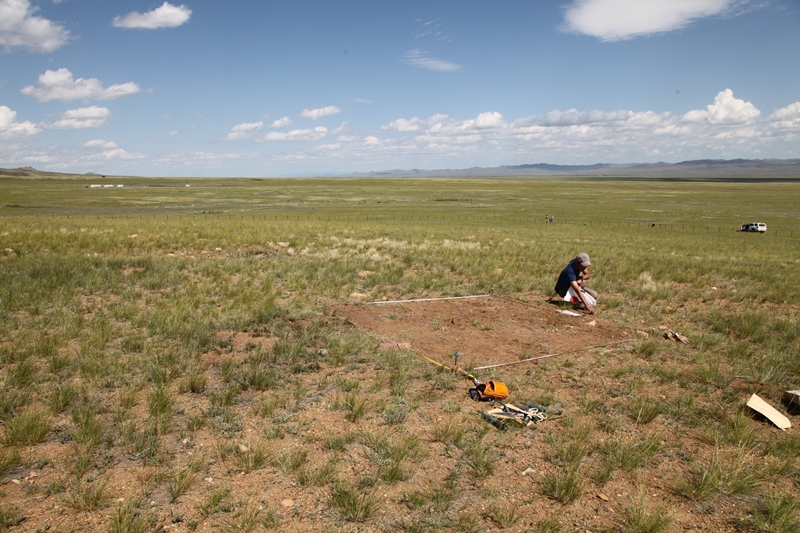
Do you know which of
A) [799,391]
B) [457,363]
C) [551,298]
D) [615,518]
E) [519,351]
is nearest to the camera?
[615,518]

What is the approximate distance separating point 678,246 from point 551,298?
70.2 feet

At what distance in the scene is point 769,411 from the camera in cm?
688

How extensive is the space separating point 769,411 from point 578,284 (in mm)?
6222

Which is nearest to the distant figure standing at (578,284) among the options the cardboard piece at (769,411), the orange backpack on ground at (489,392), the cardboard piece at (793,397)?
the cardboard piece at (793,397)

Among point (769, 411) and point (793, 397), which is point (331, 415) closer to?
point (769, 411)

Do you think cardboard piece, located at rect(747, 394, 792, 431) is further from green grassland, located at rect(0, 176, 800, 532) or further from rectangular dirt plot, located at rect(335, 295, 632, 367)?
rectangular dirt plot, located at rect(335, 295, 632, 367)

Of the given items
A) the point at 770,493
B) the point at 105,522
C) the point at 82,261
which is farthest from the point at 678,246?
the point at 105,522

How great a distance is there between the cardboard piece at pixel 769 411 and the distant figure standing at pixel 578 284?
5.45 m

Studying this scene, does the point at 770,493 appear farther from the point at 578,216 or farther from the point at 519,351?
the point at 578,216

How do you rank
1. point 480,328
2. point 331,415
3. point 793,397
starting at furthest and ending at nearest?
point 480,328 → point 793,397 → point 331,415

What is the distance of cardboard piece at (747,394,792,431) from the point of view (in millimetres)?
6688

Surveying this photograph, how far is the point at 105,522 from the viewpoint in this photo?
177 inches

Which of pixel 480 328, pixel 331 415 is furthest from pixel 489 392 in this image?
pixel 480 328

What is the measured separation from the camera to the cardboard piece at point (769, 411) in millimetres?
6688
